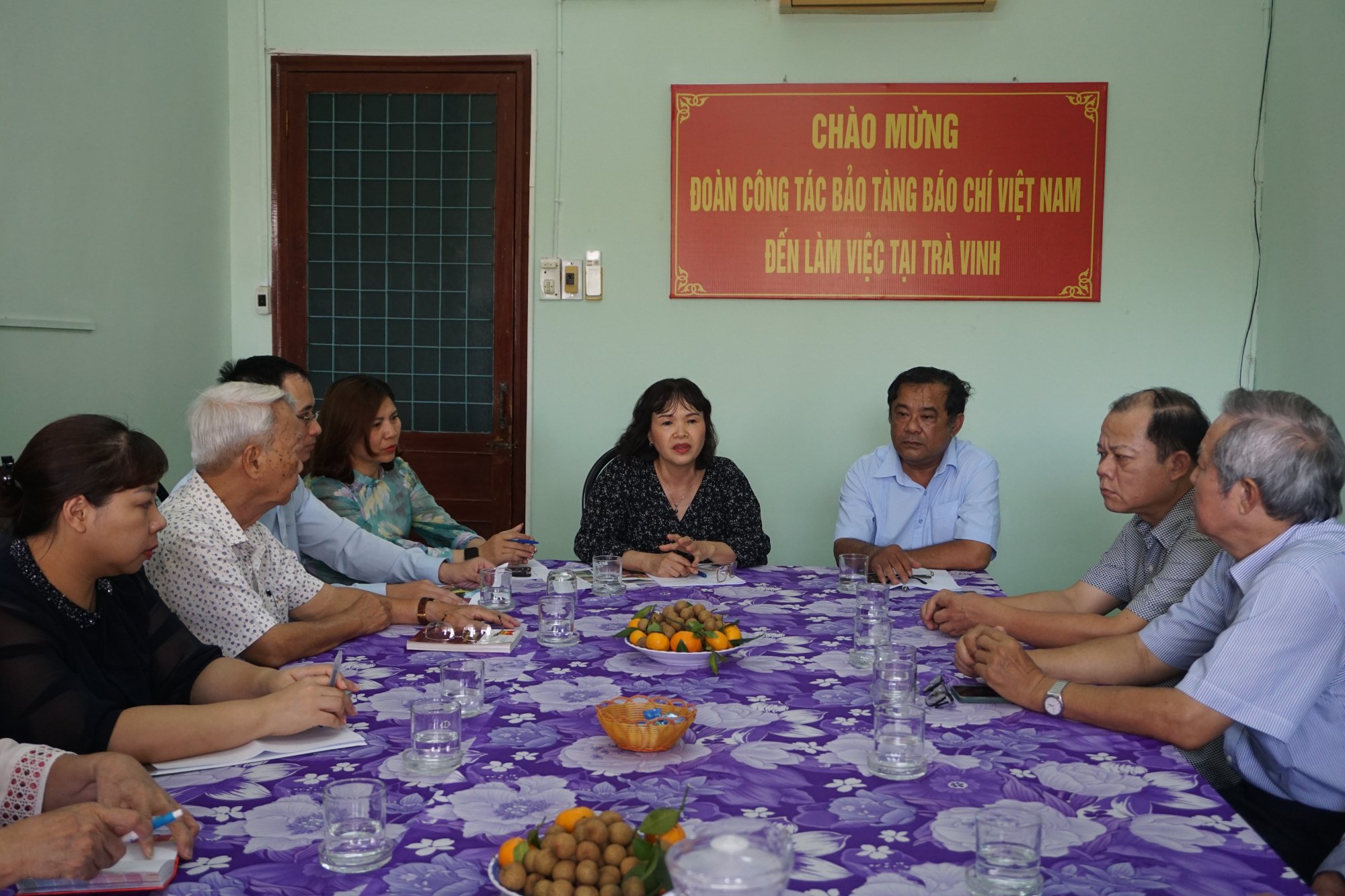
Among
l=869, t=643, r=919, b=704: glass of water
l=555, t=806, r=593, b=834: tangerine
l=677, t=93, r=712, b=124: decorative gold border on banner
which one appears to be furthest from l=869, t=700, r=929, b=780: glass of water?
l=677, t=93, r=712, b=124: decorative gold border on banner

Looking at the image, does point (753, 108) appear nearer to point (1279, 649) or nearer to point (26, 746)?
point (1279, 649)

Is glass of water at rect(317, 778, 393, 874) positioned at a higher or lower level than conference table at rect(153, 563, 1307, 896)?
higher

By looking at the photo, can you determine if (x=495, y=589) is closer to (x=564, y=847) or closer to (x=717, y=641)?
(x=717, y=641)

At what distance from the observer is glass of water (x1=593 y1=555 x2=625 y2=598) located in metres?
2.85

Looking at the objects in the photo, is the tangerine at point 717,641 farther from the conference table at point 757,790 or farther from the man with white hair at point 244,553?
the man with white hair at point 244,553

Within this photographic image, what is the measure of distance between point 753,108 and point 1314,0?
2171mm

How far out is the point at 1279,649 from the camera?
1688 mm

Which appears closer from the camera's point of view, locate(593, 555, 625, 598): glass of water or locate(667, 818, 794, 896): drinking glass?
locate(667, 818, 794, 896): drinking glass

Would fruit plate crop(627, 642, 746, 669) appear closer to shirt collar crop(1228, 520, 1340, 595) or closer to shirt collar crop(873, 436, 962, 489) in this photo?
shirt collar crop(1228, 520, 1340, 595)

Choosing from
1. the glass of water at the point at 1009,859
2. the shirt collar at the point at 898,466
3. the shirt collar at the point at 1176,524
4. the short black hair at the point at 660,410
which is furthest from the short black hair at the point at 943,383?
the glass of water at the point at 1009,859

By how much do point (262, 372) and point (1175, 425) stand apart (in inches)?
94.5

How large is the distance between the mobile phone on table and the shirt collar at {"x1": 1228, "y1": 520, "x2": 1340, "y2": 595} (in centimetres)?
46

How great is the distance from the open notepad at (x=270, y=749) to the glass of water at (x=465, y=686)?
6.4 inches

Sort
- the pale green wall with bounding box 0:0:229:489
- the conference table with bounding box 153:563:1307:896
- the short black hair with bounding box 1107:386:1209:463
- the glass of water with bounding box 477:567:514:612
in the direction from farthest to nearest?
the pale green wall with bounding box 0:0:229:489
the glass of water with bounding box 477:567:514:612
the short black hair with bounding box 1107:386:1209:463
the conference table with bounding box 153:563:1307:896
